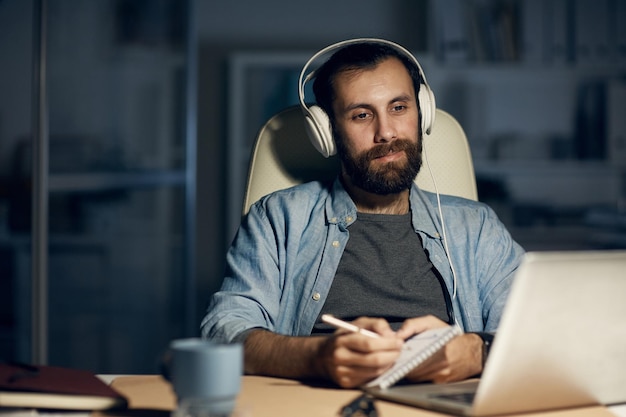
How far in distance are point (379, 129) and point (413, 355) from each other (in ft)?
2.36

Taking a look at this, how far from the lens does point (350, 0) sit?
362cm

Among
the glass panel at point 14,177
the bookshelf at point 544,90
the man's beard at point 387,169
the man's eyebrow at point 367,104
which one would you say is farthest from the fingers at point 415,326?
the bookshelf at point 544,90

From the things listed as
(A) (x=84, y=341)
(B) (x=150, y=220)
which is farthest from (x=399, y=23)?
(A) (x=84, y=341)

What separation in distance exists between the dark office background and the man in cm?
124

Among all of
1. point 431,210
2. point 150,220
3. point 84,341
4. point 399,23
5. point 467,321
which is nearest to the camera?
point 467,321

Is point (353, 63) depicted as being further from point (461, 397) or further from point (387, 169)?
point (461, 397)

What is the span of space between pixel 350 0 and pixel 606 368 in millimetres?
2944

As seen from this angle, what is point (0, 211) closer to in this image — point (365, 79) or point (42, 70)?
point (42, 70)

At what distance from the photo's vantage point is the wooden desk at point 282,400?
90 cm

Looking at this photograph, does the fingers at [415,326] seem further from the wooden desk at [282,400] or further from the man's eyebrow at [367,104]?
the man's eyebrow at [367,104]

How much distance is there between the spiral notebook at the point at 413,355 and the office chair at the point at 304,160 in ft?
2.25

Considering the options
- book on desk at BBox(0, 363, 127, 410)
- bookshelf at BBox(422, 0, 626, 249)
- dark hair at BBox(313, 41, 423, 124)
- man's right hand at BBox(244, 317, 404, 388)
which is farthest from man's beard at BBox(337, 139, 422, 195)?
bookshelf at BBox(422, 0, 626, 249)

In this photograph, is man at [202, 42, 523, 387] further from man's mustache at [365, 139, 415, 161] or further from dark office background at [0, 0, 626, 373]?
dark office background at [0, 0, 626, 373]

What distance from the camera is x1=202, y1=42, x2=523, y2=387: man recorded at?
1.52m
